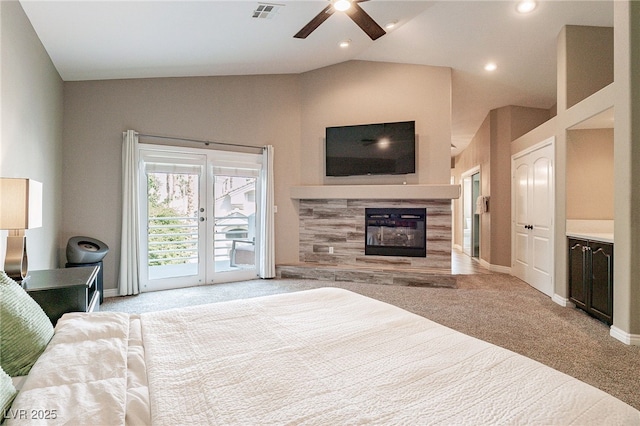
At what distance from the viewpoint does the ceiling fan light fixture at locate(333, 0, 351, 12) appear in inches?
105

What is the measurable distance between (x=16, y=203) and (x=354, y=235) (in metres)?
4.00

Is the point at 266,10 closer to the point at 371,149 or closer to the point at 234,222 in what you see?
the point at 371,149

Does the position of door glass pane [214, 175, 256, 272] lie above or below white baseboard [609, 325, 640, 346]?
above

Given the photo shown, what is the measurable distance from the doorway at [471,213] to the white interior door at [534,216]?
1758mm

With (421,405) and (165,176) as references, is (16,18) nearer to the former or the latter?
(165,176)

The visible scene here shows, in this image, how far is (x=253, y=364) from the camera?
43.8 inches

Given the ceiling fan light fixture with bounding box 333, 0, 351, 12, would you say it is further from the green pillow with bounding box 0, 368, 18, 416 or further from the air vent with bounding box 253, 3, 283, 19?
the green pillow with bounding box 0, 368, 18, 416

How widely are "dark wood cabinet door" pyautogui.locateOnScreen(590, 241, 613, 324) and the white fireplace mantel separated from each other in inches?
69.5

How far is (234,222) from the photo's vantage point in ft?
16.3

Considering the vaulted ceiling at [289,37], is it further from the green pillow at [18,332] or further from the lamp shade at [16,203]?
the green pillow at [18,332]

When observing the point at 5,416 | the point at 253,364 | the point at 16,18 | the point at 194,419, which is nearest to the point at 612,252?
the point at 253,364

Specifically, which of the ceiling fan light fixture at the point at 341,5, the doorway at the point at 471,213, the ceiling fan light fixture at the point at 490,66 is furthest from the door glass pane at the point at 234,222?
the doorway at the point at 471,213

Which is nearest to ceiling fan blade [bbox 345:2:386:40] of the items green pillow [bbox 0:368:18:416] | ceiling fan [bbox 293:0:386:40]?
ceiling fan [bbox 293:0:386:40]

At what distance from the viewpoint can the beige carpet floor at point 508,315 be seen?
2340mm
